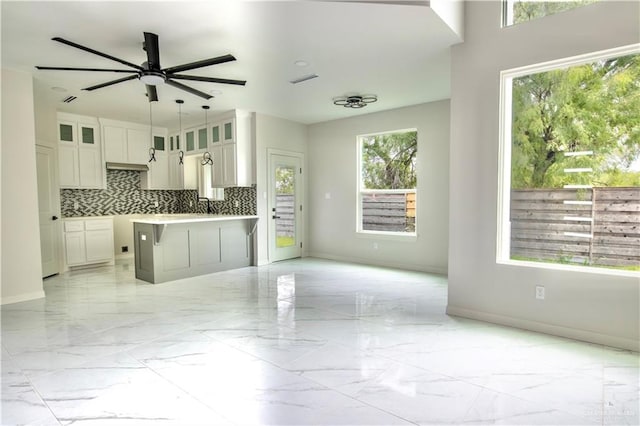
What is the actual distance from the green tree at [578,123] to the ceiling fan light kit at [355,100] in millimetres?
2216

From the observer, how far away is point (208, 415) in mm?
1969

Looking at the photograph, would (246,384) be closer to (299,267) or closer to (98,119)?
(299,267)

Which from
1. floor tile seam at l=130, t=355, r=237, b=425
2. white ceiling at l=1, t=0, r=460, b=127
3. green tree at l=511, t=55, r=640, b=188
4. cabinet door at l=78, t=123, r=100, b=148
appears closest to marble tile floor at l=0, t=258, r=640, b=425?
floor tile seam at l=130, t=355, r=237, b=425

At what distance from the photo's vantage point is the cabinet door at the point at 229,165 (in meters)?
6.07

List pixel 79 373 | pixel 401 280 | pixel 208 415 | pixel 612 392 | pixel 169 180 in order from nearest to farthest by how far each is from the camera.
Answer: pixel 208 415 < pixel 612 392 < pixel 79 373 < pixel 401 280 < pixel 169 180

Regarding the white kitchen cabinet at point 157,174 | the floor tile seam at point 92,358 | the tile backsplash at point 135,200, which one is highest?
the white kitchen cabinet at point 157,174

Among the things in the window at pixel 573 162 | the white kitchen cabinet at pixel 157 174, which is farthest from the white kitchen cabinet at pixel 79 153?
the window at pixel 573 162

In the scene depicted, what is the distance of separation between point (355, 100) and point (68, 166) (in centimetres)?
497

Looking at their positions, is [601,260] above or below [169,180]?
below

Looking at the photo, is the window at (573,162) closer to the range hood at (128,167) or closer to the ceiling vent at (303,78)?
the ceiling vent at (303,78)

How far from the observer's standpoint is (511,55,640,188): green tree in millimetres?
2914

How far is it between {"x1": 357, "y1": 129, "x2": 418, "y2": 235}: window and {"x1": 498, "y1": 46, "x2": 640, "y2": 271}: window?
2.50m

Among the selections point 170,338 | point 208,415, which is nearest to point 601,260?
point 208,415

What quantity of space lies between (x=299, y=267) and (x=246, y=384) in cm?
377
